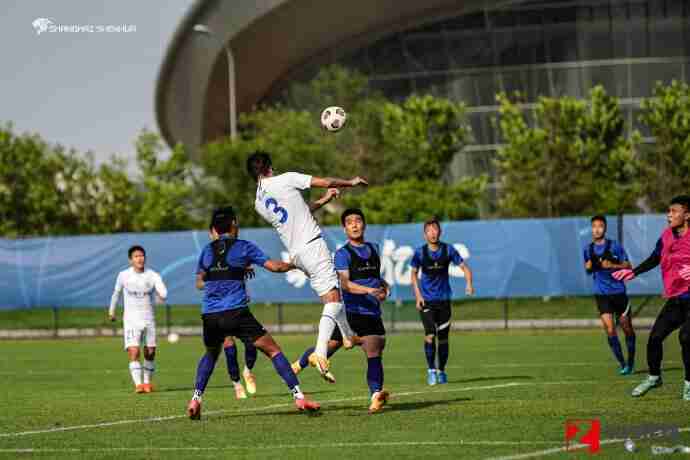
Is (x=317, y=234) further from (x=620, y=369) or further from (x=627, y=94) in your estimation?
(x=627, y=94)

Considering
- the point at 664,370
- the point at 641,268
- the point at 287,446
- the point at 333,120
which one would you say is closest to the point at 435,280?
the point at 664,370

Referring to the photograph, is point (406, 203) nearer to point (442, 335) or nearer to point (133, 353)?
point (442, 335)

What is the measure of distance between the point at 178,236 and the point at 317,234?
21232mm

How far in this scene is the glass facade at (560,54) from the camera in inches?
2699

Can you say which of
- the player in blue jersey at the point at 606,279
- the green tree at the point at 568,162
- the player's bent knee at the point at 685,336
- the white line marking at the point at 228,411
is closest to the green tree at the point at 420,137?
the green tree at the point at 568,162

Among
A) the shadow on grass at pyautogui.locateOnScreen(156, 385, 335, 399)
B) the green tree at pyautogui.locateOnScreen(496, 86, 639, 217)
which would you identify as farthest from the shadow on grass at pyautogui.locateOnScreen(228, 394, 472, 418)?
the green tree at pyautogui.locateOnScreen(496, 86, 639, 217)

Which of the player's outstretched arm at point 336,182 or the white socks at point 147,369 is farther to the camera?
the white socks at point 147,369

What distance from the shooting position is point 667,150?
4769cm

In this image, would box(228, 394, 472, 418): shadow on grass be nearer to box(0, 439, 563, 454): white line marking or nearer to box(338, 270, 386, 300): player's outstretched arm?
box(338, 270, 386, 300): player's outstretched arm

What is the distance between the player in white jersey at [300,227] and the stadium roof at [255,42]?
55996 millimetres

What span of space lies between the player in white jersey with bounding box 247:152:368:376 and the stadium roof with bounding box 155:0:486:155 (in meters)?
56.0

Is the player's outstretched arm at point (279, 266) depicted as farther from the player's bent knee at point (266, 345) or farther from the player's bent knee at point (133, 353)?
the player's bent knee at point (133, 353)

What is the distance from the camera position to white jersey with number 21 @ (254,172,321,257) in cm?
1300

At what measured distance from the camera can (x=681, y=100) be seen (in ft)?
175
